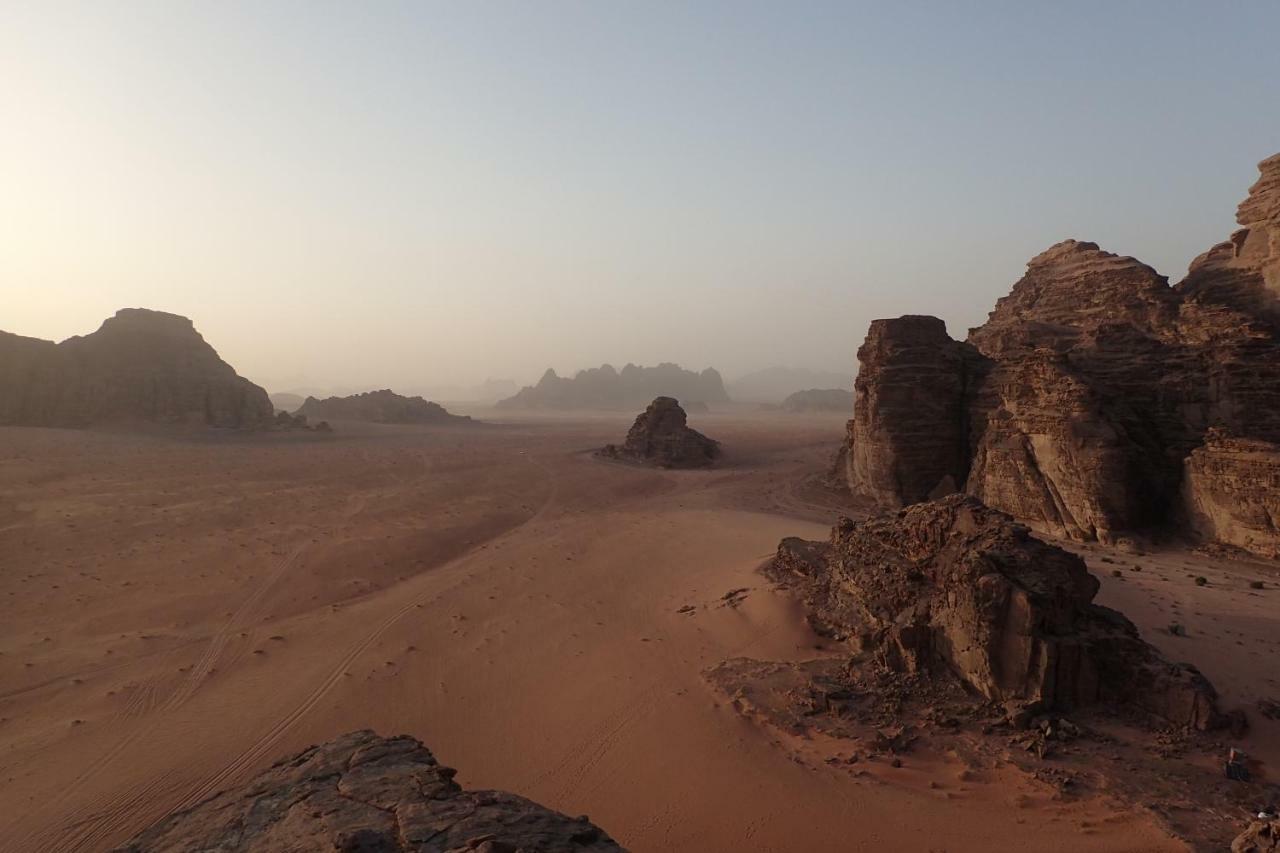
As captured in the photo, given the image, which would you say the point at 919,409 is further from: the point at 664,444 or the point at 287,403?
the point at 287,403

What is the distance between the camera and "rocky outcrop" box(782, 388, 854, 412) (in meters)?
103

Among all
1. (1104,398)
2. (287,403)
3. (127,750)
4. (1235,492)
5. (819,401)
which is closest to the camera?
(127,750)

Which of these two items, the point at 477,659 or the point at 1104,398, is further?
the point at 1104,398

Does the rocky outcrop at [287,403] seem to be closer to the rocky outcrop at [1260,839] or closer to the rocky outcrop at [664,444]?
the rocky outcrop at [664,444]

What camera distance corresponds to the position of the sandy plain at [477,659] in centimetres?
592

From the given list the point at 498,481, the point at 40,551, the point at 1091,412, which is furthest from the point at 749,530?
the point at 40,551

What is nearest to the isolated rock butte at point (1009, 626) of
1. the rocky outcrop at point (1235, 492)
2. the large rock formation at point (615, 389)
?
the rocky outcrop at point (1235, 492)

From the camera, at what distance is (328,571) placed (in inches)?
604

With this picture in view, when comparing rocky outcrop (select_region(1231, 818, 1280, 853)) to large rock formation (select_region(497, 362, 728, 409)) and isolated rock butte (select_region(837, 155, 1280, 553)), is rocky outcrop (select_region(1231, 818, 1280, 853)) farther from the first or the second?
large rock formation (select_region(497, 362, 728, 409))

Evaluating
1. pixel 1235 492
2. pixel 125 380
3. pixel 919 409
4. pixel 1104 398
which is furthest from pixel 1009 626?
pixel 125 380

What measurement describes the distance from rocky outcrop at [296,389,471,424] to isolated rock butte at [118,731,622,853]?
65635mm

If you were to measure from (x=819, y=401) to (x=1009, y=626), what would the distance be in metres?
101

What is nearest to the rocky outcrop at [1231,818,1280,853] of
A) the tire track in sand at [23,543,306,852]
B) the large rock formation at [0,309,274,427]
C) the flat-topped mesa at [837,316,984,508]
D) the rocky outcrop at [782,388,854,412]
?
the tire track in sand at [23,543,306,852]

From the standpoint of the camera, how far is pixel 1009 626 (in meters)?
6.80
